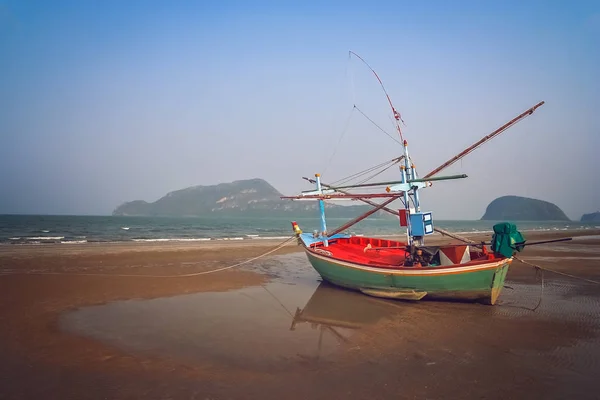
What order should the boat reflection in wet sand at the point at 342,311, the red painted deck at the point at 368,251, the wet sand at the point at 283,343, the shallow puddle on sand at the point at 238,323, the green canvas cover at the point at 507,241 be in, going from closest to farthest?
1. the wet sand at the point at 283,343
2. the shallow puddle on sand at the point at 238,323
3. the boat reflection in wet sand at the point at 342,311
4. the green canvas cover at the point at 507,241
5. the red painted deck at the point at 368,251

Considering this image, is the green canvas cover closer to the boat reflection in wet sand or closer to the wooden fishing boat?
the wooden fishing boat

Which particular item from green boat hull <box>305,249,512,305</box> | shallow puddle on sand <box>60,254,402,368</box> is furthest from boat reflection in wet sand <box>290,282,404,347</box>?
green boat hull <box>305,249,512,305</box>

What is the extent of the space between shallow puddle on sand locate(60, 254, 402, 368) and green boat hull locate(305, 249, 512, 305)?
559mm

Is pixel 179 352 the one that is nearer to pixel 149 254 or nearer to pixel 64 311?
pixel 64 311

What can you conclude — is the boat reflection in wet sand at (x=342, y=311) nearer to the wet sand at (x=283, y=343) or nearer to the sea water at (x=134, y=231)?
the wet sand at (x=283, y=343)

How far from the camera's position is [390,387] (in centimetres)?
593

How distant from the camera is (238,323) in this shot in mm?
9664

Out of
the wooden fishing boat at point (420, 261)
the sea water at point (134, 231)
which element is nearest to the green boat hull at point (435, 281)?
the wooden fishing boat at point (420, 261)

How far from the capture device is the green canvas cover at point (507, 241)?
10.2 meters

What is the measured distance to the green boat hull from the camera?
10492 millimetres

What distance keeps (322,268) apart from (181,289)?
6328 mm

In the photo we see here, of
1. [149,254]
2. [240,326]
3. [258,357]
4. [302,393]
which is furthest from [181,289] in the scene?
[149,254]

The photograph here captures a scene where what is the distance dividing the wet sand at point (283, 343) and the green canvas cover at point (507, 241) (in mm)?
2126

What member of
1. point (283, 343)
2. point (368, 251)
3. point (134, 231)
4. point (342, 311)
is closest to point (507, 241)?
point (342, 311)
